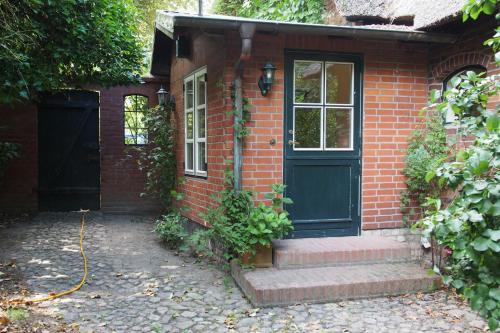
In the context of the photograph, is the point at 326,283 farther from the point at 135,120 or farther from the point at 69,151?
the point at 69,151

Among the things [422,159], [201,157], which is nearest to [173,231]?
[201,157]

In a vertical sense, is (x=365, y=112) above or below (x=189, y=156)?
above

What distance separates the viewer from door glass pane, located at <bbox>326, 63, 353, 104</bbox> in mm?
5621

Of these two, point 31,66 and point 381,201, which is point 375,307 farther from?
point 31,66

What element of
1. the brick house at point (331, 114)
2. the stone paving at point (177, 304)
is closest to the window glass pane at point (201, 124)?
the brick house at point (331, 114)

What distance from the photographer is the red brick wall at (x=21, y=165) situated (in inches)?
352

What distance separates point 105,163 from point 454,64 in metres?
6.93

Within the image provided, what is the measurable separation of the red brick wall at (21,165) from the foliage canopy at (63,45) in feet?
5.99

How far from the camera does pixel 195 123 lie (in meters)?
6.80

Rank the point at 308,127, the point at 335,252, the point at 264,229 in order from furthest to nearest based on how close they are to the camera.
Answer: the point at 308,127 < the point at 335,252 < the point at 264,229

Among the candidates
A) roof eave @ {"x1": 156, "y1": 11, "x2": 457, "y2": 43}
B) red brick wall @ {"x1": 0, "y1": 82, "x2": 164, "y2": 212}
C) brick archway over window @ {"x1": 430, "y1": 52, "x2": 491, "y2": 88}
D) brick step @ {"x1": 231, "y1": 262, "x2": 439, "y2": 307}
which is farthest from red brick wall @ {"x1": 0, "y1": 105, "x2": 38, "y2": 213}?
brick archway over window @ {"x1": 430, "y1": 52, "x2": 491, "y2": 88}

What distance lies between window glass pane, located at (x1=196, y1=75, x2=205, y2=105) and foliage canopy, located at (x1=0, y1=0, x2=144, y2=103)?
1.79 metres

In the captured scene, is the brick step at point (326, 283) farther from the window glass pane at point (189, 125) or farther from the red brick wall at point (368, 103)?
the window glass pane at point (189, 125)

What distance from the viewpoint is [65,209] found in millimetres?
9477
